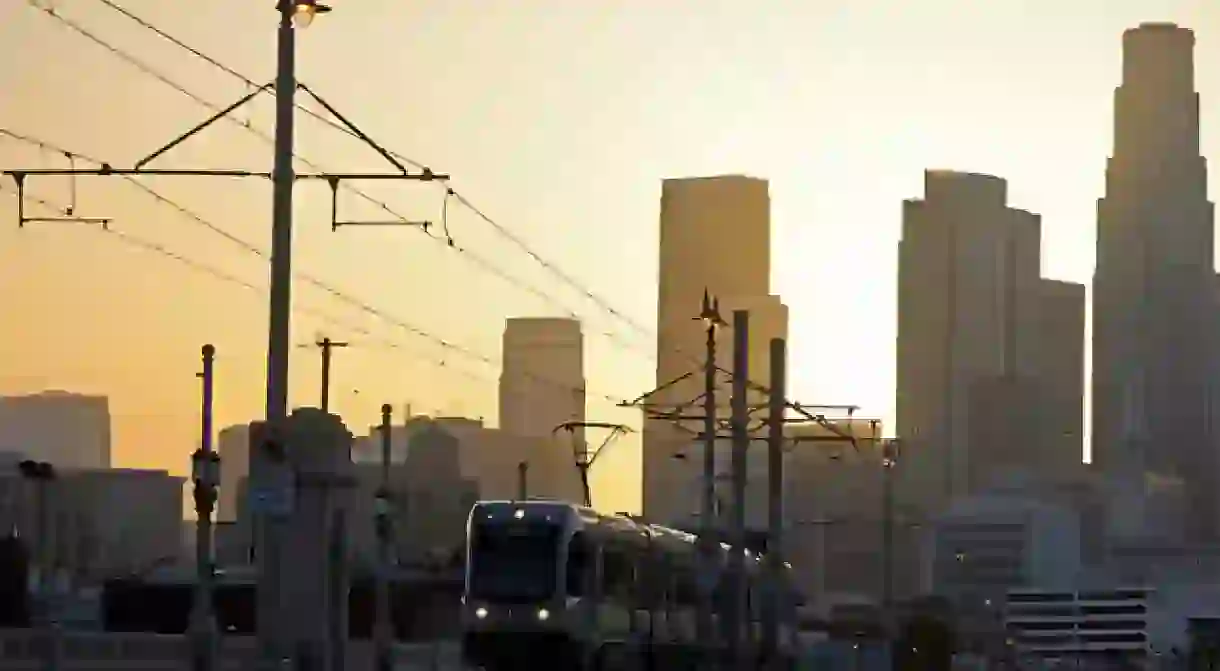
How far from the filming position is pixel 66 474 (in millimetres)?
183375

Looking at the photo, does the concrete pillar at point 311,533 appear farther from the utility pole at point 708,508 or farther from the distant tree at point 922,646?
the distant tree at point 922,646

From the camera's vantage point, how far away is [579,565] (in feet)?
182

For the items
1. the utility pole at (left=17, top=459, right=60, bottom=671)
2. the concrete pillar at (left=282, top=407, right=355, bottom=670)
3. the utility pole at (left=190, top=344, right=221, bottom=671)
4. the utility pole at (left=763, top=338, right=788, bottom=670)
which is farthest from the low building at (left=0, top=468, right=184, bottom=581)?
the concrete pillar at (left=282, top=407, right=355, bottom=670)

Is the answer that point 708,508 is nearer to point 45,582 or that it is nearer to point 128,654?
point 128,654

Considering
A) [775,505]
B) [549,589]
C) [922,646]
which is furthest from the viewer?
[922,646]

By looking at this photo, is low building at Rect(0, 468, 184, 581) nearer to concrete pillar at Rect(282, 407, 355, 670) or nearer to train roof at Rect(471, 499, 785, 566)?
train roof at Rect(471, 499, 785, 566)

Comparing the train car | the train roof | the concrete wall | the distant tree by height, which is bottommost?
the distant tree

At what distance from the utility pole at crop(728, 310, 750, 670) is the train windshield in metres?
11.4

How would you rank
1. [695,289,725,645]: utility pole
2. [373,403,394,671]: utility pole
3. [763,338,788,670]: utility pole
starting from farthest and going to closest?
[763,338,788,670]: utility pole, [695,289,725,645]: utility pole, [373,403,394,671]: utility pole

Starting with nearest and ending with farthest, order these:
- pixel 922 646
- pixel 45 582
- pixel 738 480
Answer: pixel 738 480, pixel 45 582, pixel 922 646

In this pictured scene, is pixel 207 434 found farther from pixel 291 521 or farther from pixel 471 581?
pixel 291 521

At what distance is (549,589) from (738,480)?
14.3 m

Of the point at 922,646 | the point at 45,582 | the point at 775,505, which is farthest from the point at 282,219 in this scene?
the point at 922,646

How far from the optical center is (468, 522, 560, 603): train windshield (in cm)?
5553
